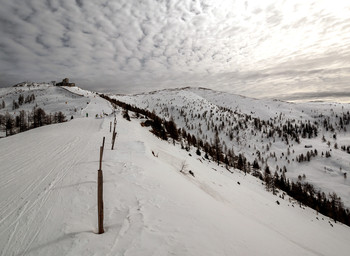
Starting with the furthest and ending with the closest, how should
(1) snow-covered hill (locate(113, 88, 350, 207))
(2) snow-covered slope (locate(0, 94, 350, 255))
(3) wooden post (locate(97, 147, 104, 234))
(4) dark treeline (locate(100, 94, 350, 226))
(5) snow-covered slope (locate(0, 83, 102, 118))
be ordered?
(1) snow-covered hill (locate(113, 88, 350, 207)), (5) snow-covered slope (locate(0, 83, 102, 118)), (4) dark treeline (locate(100, 94, 350, 226)), (3) wooden post (locate(97, 147, 104, 234)), (2) snow-covered slope (locate(0, 94, 350, 255))

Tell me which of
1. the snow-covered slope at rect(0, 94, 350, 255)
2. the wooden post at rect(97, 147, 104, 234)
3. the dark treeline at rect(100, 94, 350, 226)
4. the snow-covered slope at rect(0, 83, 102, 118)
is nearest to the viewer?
the snow-covered slope at rect(0, 94, 350, 255)

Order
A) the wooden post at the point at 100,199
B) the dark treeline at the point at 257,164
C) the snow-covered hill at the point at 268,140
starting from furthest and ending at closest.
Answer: the snow-covered hill at the point at 268,140
the dark treeline at the point at 257,164
the wooden post at the point at 100,199

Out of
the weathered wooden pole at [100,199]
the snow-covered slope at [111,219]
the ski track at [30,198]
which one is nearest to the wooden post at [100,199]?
the weathered wooden pole at [100,199]

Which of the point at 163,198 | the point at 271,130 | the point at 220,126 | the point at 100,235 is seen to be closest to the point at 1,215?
the point at 100,235

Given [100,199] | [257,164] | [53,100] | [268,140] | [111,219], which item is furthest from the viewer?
[268,140]

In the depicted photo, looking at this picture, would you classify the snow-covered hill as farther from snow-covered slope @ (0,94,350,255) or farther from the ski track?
snow-covered slope @ (0,94,350,255)

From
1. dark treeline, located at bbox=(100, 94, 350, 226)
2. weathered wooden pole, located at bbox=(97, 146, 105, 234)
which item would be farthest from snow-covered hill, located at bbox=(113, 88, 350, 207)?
weathered wooden pole, located at bbox=(97, 146, 105, 234)

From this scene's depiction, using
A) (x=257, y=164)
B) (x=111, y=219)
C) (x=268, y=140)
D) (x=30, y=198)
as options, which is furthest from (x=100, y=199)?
(x=268, y=140)

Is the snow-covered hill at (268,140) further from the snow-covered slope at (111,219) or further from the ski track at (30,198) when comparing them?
the snow-covered slope at (111,219)

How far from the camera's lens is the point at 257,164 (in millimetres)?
87188

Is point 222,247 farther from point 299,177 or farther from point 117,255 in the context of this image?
point 299,177

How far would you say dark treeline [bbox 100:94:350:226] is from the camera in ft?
118

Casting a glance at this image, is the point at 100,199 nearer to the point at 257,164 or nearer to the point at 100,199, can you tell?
the point at 100,199

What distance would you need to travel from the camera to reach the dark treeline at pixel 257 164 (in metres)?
36.0
